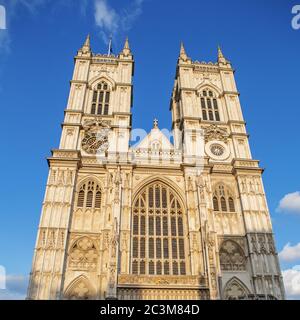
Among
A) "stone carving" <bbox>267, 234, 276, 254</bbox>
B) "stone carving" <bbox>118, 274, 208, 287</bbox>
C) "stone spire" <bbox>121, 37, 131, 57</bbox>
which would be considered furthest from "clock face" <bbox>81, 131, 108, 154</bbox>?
"stone carving" <bbox>267, 234, 276, 254</bbox>

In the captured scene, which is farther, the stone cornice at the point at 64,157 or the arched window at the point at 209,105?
the arched window at the point at 209,105

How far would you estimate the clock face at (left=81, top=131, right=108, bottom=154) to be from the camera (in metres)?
28.7

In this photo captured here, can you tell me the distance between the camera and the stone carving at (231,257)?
76.8ft

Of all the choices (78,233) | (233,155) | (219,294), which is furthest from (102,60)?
(219,294)

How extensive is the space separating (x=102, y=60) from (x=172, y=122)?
34.8 feet

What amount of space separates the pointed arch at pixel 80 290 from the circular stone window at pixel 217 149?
1559 cm

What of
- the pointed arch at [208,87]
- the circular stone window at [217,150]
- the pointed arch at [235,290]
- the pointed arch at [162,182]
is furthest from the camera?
the pointed arch at [208,87]

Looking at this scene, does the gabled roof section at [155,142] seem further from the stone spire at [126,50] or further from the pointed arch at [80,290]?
the pointed arch at [80,290]

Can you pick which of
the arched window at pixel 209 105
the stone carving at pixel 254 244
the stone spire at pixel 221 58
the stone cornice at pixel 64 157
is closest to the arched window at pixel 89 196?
the stone cornice at pixel 64 157

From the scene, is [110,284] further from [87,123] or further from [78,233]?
[87,123]

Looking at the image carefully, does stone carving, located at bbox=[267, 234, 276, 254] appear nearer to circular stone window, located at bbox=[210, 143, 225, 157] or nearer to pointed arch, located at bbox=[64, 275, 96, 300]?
circular stone window, located at bbox=[210, 143, 225, 157]

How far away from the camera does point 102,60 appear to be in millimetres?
36000

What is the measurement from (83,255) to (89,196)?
4889mm

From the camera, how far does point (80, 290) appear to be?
21.7 meters
